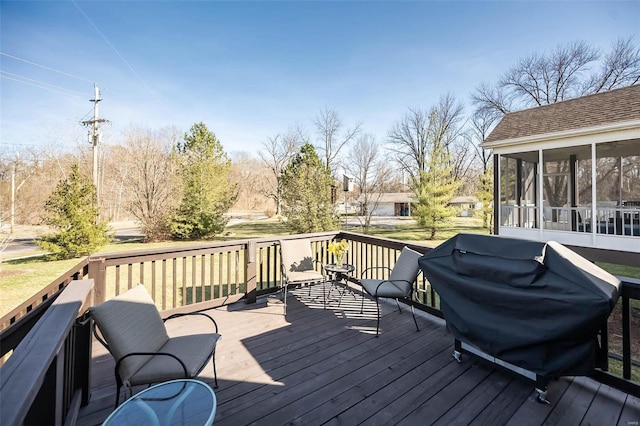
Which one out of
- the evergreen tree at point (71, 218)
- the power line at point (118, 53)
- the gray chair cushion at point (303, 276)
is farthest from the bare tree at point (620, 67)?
the evergreen tree at point (71, 218)

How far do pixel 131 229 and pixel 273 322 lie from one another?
56.9 feet

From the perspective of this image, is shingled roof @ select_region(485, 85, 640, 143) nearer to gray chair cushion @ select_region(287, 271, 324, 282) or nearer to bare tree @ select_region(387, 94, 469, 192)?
gray chair cushion @ select_region(287, 271, 324, 282)

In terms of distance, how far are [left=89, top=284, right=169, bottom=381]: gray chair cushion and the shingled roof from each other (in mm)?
9027

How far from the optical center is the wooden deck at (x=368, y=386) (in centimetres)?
195

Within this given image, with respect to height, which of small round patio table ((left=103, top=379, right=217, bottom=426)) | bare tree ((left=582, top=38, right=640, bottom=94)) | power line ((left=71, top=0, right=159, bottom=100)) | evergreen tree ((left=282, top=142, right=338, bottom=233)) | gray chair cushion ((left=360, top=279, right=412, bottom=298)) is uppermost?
bare tree ((left=582, top=38, right=640, bottom=94))

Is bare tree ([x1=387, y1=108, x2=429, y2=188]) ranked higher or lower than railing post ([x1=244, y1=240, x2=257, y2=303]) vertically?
higher

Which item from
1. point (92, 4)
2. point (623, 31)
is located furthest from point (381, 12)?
point (623, 31)

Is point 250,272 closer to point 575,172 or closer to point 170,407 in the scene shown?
point 170,407

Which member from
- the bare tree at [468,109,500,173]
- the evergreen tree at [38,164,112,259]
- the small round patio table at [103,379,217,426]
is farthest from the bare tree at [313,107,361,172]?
the small round patio table at [103,379,217,426]

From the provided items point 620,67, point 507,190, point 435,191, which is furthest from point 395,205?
point 507,190

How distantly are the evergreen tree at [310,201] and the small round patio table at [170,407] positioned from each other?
11673 mm

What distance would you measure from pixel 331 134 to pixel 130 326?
19555mm

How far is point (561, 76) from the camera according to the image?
16016 mm

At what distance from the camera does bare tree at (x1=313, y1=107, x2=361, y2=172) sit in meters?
19.9
